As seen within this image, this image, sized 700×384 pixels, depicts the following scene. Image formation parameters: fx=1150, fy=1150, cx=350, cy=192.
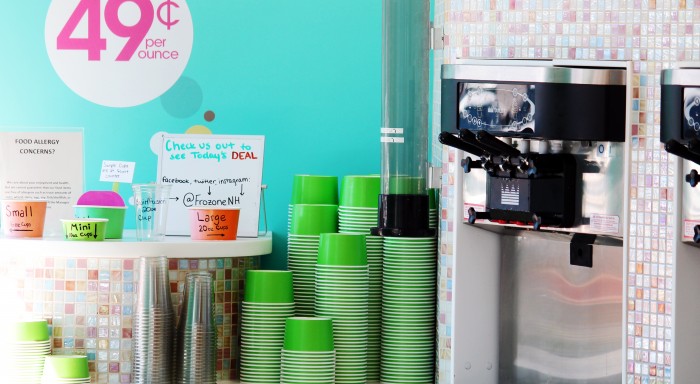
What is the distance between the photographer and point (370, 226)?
365cm

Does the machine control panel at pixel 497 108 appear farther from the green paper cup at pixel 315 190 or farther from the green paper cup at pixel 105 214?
the green paper cup at pixel 105 214

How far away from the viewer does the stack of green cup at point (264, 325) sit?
350cm

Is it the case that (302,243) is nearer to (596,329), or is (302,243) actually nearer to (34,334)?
(34,334)

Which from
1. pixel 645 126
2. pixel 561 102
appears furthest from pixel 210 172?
pixel 645 126

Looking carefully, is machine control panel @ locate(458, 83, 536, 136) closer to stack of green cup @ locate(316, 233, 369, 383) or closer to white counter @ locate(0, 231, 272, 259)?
stack of green cup @ locate(316, 233, 369, 383)

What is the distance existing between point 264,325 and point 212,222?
1.20 ft

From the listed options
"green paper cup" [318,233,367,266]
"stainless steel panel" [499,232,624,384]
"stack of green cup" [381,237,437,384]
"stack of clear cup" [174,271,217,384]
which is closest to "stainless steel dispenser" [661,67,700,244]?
"stainless steel panel" [499,232,624,384]

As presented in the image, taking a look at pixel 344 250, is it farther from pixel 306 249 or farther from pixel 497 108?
pixel 497 108

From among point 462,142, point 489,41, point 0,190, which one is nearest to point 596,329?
point 462,142

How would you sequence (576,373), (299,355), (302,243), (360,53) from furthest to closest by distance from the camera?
(360,53)
(302,243)
(299,355)
(576,373)

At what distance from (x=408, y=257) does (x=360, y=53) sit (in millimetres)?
1008

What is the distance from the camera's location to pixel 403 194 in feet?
11.4

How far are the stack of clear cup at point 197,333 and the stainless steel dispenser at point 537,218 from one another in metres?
0.78

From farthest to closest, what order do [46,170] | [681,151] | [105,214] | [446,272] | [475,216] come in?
[46,170]
[105,214]
[446,272]
[475,216]
[681,151]
